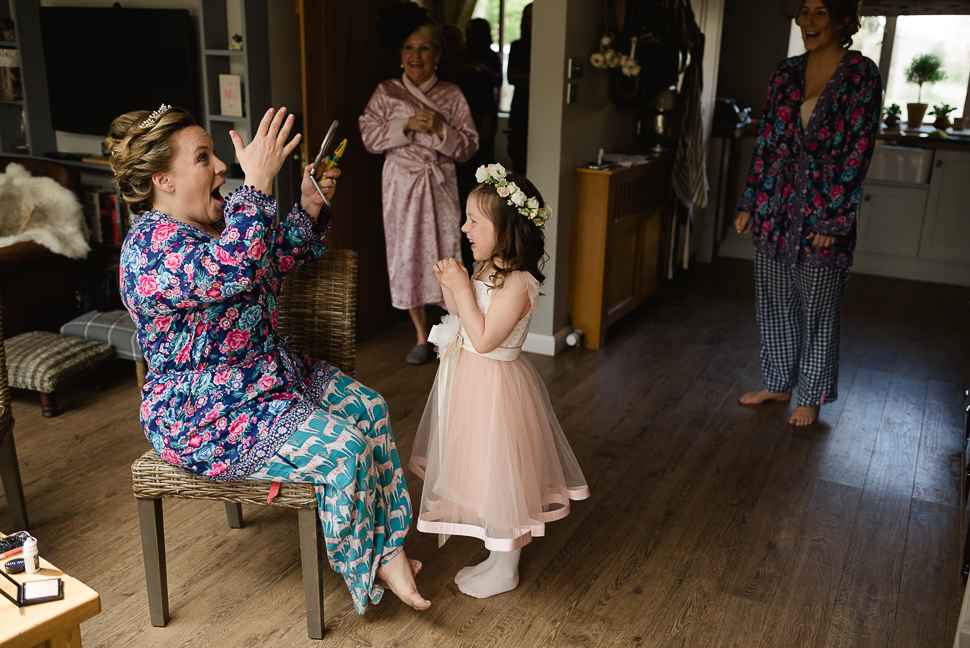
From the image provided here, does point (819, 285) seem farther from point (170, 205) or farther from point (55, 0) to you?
point (55, 0)

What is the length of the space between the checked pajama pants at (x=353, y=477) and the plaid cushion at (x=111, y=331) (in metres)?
1.55

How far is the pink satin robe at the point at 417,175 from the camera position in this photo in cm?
349

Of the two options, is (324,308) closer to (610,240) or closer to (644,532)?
(644,532)

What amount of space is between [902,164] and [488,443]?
4.40m

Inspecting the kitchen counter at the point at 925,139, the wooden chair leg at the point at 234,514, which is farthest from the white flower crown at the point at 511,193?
the kitchen counter at the point at 925,139

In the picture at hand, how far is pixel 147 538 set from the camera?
6.11 feet

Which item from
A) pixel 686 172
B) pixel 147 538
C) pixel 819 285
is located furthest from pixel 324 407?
pixel 686 172

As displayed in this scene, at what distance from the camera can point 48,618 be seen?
1312mm

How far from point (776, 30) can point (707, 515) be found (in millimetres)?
4490

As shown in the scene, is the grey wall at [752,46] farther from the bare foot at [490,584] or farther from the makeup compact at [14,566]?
the makeup compact at [14,566]

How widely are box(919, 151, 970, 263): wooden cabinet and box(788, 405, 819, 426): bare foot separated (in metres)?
2.77

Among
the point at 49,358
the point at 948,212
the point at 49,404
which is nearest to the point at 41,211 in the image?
the point at 49,358

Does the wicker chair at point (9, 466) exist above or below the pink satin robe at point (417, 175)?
below

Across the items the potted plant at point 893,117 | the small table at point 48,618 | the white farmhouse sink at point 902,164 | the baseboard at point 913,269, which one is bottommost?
the baseboard at point 913,269
